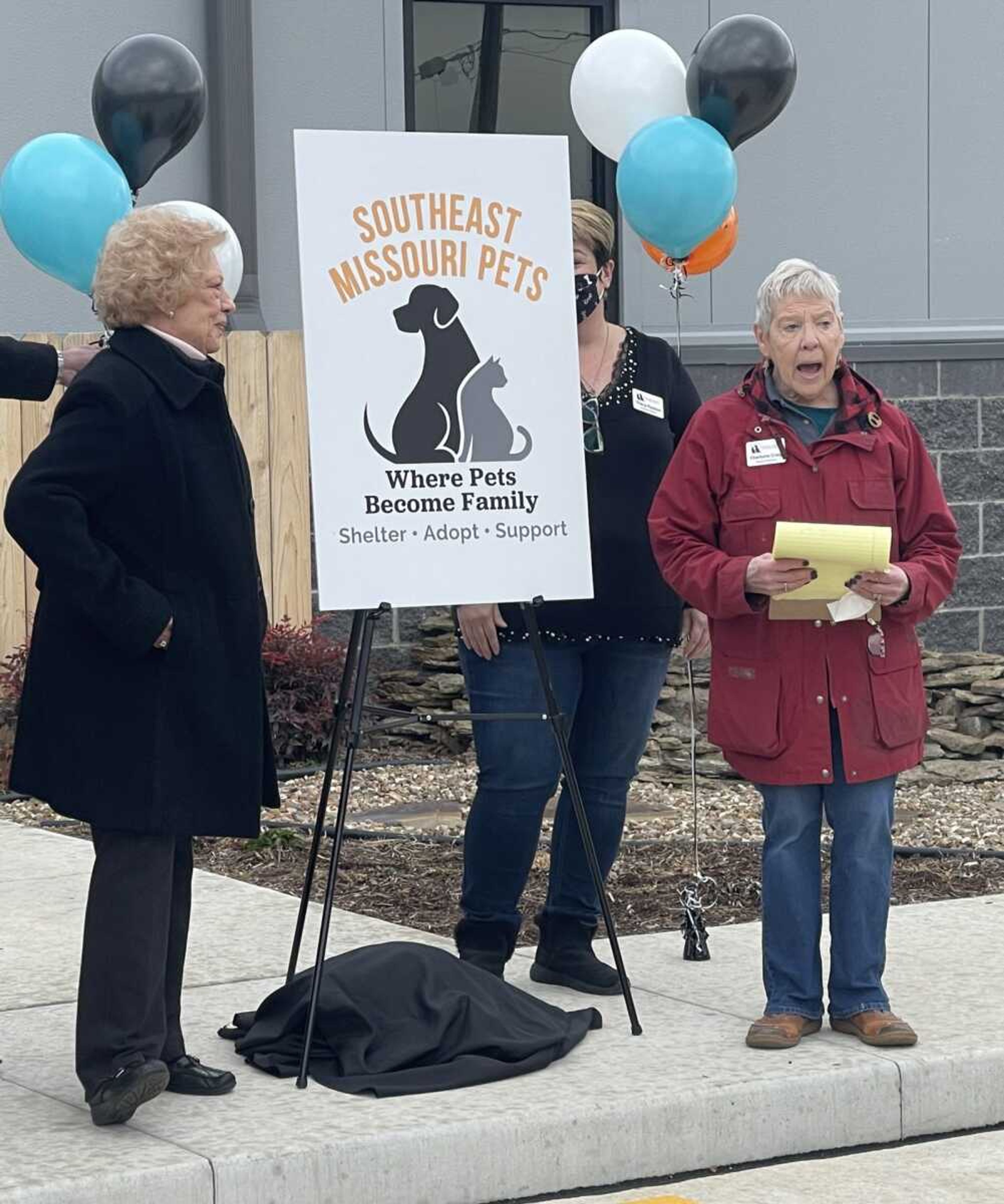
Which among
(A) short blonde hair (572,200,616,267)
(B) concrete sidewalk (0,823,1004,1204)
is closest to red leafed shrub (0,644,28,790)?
(B) concrete sidewalk (0,823,1004,1204)

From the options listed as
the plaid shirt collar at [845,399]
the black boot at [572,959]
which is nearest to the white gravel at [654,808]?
the black boot at [572,959]

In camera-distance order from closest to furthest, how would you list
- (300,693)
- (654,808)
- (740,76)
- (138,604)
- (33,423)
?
(138,604), (740,76), (654,808), (300,693), (33,423)

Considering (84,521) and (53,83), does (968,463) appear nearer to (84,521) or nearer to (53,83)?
(53,83)

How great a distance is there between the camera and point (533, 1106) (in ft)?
15.3

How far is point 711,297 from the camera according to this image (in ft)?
38.0

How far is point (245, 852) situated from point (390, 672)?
10.2ft

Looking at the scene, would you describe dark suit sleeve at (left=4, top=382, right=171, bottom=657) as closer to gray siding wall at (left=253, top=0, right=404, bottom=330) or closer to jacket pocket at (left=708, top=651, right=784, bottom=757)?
jacket pocket at (left=708, top=651, right=784, bottom=757)

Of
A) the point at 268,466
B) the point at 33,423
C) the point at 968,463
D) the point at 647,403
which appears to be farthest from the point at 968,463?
the point at 647,403

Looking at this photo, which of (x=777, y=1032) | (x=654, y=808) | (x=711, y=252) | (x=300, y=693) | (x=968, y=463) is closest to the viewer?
(x=777, y=1032)

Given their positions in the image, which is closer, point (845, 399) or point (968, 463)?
point (845, 399)

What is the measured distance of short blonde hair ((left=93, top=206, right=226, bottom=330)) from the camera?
14.8ft

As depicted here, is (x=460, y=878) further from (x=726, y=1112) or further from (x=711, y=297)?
(x=711, y=297)

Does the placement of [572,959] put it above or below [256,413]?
below

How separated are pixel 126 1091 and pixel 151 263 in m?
1.71
